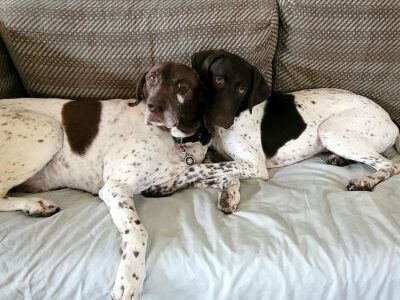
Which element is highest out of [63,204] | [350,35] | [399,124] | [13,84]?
[350,35]

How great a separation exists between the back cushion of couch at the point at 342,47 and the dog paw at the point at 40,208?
4.94ft

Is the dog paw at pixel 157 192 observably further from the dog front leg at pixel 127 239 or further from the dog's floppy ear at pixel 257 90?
the dog's floppy ear at pixel 257 90

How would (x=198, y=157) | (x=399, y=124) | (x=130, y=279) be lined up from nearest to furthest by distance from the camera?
1. (x=130, y=279)
2. (x=198, y=157)
3. (x=399, y=124)

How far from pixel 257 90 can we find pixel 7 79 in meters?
1.40

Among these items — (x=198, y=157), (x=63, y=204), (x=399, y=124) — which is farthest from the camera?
(x=399, y=124)

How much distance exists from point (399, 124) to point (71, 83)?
1.98m

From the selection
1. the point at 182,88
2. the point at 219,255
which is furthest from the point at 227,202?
the point at 182,88

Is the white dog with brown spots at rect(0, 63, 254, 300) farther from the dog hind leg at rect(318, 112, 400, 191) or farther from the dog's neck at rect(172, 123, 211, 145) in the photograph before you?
the dog hind leg at rect(318, 112, 400, 191)

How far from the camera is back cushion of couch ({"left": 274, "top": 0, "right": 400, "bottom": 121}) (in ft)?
8.28

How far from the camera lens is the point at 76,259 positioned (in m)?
1.73

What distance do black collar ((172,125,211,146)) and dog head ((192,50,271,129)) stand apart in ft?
0.37

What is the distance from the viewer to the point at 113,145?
2.23 meters

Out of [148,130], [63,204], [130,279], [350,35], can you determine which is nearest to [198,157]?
[148,130]

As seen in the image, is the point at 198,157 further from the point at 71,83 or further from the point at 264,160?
the point at 71,83
